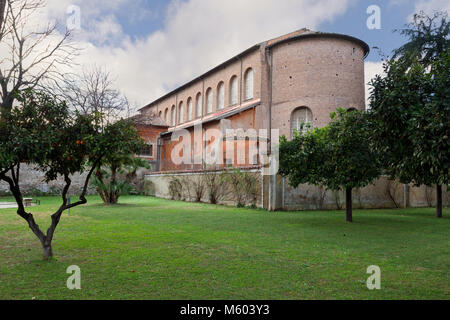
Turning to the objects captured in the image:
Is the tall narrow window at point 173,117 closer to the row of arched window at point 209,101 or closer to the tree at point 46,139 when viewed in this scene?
the row of arched window at point 209,101

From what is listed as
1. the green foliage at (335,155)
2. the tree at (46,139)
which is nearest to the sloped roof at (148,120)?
the green foliage at (335,155)

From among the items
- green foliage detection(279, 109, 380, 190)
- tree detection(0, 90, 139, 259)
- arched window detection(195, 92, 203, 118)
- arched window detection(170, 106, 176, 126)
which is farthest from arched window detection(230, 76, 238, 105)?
tree detection(0, 90, 139, 259)

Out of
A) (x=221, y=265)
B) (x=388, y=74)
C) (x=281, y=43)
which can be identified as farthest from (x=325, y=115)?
(x=221, y=265)

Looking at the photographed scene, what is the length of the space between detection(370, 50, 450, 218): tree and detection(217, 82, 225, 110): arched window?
28.2m

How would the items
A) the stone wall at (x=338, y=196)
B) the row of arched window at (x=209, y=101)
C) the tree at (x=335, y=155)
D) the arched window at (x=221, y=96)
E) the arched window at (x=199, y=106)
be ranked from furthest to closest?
the arched window at (x=199, y=106) < the arched window at (x=221, y=96) < the row of arched window at (x=209, y=101) < the stone wall at (x=338, y=196) < the tree at (x=335, y=155)

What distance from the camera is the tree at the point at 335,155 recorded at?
10.8 meters

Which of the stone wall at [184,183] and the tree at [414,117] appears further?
the stone wall at [184,183]

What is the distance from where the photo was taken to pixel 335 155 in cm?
1106

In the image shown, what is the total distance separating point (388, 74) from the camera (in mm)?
6348

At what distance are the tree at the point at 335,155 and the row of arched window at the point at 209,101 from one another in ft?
61.3

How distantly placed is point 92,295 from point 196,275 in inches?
59.5

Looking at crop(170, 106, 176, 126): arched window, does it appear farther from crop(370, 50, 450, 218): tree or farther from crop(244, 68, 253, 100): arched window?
crop(370, 50, 450, 218): tree

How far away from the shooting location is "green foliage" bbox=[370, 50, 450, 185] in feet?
16.0

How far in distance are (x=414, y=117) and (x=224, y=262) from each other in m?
3.87
